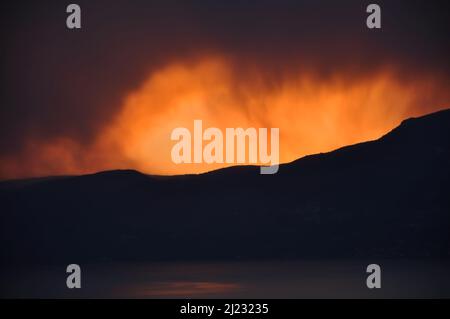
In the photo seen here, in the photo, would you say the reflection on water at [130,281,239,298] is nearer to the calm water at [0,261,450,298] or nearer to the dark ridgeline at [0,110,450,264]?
the calm water at [0,261,450,298]

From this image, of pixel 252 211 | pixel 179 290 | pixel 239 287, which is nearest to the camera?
pixel 179 290

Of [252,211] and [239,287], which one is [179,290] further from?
[252,211]

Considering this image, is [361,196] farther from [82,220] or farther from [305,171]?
[82,220]

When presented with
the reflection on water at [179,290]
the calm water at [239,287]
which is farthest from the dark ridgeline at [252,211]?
the reflection on water at [179,290]

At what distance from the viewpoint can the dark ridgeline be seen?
131 meters

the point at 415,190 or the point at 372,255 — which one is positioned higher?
the point at 415,190

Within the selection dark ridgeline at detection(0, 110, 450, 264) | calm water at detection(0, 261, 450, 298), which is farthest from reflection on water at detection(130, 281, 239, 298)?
dark ridgeline at detection(0, 110, 450, 264)

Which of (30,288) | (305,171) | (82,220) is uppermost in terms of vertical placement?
(305,171)

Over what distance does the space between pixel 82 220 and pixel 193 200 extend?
2605 cm

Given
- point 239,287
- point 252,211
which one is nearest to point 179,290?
point 239,287

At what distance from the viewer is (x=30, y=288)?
57.0 metres

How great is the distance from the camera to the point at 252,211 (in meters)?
135
